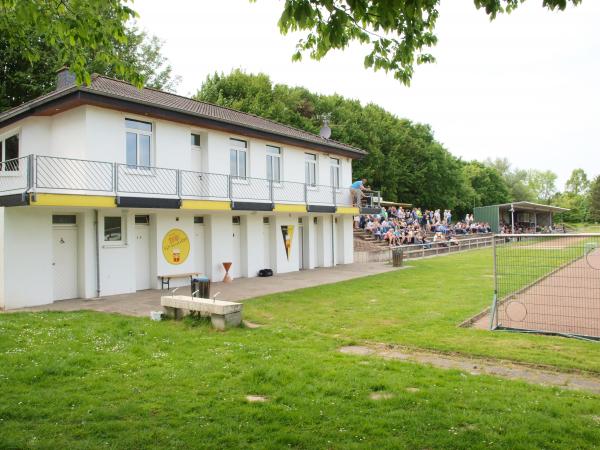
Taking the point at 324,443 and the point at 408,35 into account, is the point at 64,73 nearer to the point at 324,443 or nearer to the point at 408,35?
the point at 408,35

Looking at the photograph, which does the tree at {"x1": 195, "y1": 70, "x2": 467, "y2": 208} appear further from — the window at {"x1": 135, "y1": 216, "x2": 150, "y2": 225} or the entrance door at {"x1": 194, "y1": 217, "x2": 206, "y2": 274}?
the window at {"x1": 135, "y1": 216, "x2": 150, "y2": 225}

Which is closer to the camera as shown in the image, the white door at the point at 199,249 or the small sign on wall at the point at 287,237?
the white door at the point at 199,249

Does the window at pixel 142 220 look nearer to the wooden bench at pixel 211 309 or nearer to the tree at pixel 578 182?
the wooden bench at pixel 211 309

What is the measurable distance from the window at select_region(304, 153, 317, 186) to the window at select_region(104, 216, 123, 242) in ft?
32.2

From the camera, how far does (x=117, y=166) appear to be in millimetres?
13641

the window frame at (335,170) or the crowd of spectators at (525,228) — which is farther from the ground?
the window frame at (335,170)

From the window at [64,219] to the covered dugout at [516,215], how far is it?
4227 centimetres

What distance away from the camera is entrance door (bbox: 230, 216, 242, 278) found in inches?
755

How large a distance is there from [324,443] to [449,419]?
4.26 feet

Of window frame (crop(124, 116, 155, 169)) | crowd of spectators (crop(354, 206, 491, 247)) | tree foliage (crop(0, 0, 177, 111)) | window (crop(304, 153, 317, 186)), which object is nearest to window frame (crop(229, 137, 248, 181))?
window frame (crop(124, 116, 155, 169))

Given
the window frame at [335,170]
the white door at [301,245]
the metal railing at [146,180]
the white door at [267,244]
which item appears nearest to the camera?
the metal railing at [146,180]

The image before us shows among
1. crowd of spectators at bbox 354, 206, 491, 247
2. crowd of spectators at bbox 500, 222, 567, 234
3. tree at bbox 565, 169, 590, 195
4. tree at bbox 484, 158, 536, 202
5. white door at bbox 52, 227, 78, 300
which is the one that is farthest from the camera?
tree at bbox 565, 169, 590, 195

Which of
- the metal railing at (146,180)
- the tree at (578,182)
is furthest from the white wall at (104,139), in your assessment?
the tree at (578,182)

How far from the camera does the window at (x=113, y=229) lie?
47.5 ft
